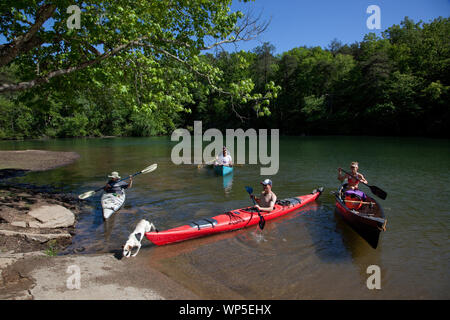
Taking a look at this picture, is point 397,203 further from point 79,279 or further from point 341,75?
point 341,75

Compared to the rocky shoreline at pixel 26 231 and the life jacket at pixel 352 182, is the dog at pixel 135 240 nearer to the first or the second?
the rocky shoreline at pixel 26 231

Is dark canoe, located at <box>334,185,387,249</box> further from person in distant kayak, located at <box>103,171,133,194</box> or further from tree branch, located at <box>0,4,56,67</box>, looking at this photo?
tree branch, located at <box>0,4,56,67</box>

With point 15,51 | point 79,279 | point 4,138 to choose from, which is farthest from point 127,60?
point 4,138

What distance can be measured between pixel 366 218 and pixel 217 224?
3.47 meters

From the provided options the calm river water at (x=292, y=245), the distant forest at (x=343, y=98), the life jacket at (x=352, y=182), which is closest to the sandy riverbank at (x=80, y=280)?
the calm river water at (x=292, y=245)

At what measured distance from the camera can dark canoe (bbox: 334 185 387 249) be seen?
6113 mm

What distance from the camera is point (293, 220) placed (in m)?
8.52

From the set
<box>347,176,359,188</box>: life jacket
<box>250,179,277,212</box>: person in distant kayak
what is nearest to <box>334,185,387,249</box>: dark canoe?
<box>347,176,359,188</box>: life jacket

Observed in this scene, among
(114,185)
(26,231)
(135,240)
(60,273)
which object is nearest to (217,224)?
(135,240)

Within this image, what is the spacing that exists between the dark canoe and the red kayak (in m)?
1.67

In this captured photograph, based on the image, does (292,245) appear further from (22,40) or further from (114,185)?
(22,40)

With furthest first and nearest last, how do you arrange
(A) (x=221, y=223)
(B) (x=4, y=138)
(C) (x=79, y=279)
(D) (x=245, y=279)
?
(B) (x=4, y=138) < (A) (x=221, y=223) < (D) (x=245, y=279) < (C) (x=79, y=279)

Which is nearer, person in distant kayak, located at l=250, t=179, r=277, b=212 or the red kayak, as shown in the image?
the red kayak
